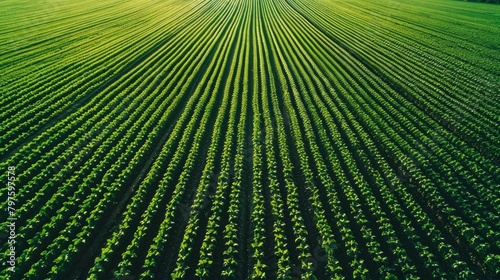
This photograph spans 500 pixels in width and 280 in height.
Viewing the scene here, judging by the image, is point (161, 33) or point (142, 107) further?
point (161, 33)

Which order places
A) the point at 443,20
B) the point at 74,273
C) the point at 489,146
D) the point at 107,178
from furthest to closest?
the point at 443,20 < the point at 489,146 < the point at 107,178 < the point at 74,273

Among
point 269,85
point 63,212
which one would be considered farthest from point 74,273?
point 269,85

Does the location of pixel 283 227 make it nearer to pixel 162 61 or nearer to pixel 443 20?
pixel 162 61

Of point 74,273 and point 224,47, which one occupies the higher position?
point 224,47

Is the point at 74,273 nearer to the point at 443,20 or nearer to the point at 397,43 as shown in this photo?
the point at 397,43

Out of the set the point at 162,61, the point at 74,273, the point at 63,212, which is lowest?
the point at 74,273

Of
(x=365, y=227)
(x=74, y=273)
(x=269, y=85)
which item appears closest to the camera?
(x=74, y=273)
